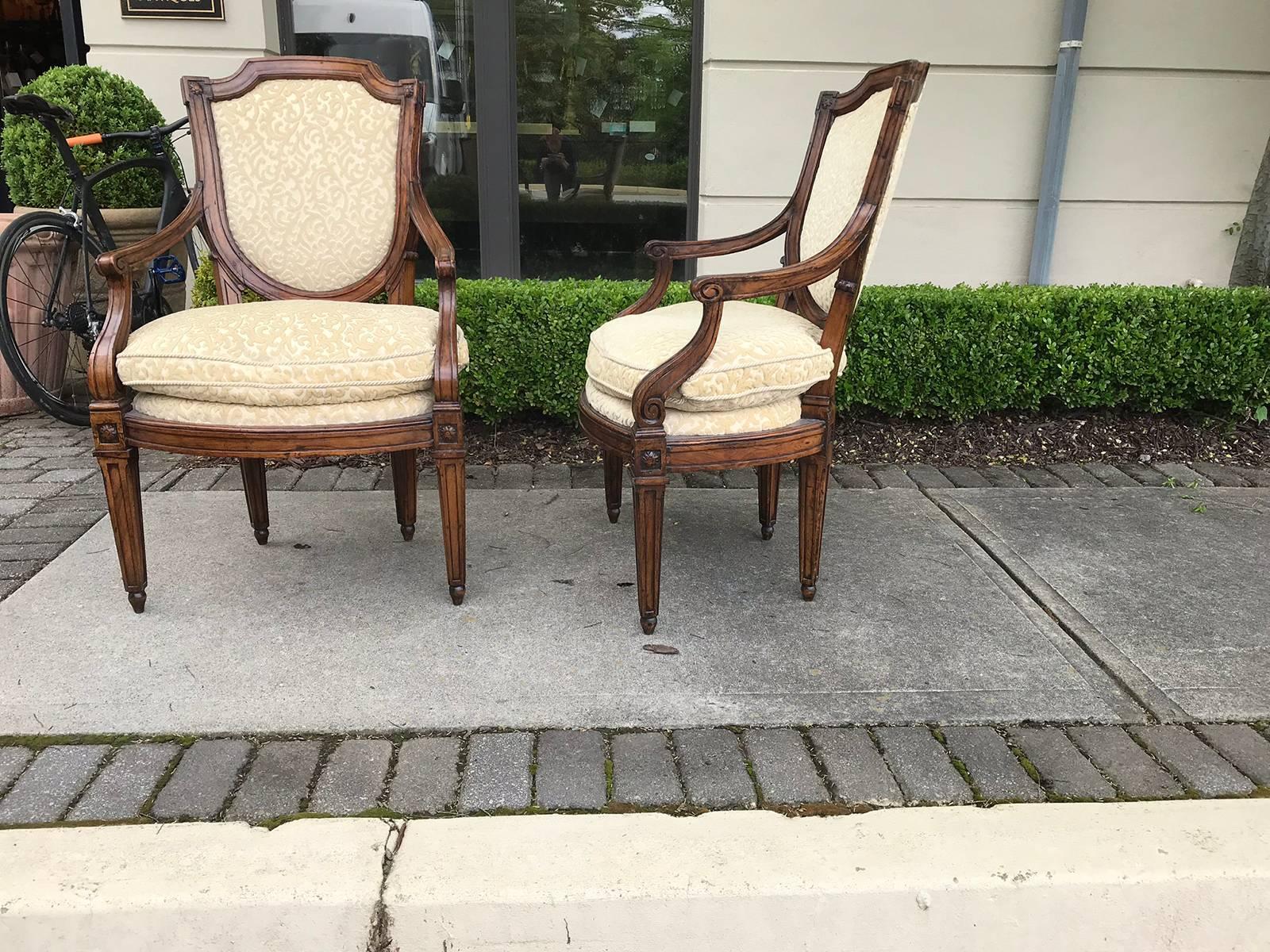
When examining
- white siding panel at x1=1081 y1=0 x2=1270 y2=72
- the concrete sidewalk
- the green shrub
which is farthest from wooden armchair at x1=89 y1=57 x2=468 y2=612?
white siding panel at x1=1081 y1=0 x2=1270 y2=72

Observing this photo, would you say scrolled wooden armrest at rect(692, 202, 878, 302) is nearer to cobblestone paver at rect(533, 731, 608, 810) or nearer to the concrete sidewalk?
the concrete sidewalk

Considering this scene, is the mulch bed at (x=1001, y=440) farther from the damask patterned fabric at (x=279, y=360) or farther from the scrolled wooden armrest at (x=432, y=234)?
the damask patterned fabric at (x=279, y=360)

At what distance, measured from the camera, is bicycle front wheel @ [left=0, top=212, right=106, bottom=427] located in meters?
4.14

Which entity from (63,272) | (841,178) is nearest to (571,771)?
(841,178)

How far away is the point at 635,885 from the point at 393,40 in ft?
16.0

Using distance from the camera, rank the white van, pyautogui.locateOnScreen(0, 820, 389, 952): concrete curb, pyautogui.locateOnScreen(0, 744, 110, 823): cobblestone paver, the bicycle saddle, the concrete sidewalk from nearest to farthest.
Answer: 1. pyautogui.locateOnScreen(0, 820, 389, 952): concrete curb
2. pyautogui.locateOnScreen(0, 744, 110, 823): cobblestone paver
3. the concrete sidewalk
4. the bicycle saddle
5. the white van

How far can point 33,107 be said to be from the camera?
396cm

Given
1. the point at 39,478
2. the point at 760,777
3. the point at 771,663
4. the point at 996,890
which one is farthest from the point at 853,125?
the point at 39,478

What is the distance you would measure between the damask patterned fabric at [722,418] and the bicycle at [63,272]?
9.45 ft

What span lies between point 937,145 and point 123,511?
4.35 m

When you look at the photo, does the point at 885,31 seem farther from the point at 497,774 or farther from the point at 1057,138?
the point at 497,774

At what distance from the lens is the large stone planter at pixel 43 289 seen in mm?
4379

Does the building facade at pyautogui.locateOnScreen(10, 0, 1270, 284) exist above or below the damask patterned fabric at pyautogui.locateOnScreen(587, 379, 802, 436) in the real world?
above

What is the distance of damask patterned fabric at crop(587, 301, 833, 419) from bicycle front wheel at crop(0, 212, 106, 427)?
2.77 metres
